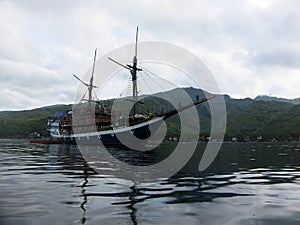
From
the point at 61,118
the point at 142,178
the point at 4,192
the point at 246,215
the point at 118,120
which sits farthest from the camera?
the point at 61,118

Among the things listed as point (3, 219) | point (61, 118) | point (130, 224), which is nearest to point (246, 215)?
point (130, 224)

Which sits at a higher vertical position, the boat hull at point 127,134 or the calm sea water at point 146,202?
the boat hull at point 127,134

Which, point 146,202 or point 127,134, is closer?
point 146,202

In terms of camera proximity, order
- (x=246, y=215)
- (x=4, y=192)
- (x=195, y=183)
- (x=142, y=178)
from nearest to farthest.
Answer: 1. (x=246, y=215)
2. (x=4, y=192)
3. (x=195, y=183)
4. (x=142, y=178)

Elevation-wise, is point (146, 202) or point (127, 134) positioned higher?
point (127, 134)

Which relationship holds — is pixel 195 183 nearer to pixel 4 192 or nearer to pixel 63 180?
pixel 63 180

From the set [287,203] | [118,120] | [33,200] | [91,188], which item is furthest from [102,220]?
[118,120]

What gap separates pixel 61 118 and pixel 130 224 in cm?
11602

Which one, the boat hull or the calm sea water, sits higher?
the boat hull

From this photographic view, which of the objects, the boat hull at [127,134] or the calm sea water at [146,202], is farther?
the boat hull at [127,134]

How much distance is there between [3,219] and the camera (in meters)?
10.3

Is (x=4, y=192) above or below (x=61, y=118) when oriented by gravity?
below

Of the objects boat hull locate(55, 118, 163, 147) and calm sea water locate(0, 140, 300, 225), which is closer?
calm sea water locate(0, 140, 300, 225)

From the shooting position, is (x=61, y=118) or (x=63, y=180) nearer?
(x=63, y=180)
